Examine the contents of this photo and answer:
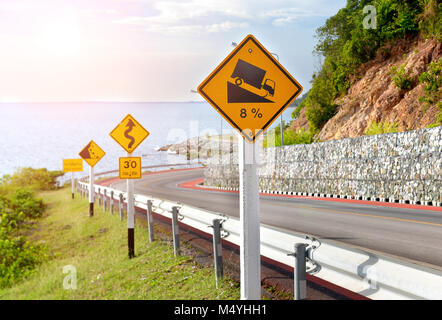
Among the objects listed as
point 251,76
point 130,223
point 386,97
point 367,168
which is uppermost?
point 386,97

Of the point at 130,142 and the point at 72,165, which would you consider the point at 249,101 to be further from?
the point at 72,165

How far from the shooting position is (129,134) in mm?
9523

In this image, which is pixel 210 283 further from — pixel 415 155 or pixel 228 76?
pixel 415 155

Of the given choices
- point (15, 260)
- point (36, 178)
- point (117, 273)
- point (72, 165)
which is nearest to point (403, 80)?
point (72, 165)

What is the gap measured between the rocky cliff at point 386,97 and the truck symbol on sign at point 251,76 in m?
24.0

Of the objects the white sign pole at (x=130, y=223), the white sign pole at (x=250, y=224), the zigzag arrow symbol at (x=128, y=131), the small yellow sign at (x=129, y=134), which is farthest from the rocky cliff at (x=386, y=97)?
the white sign pole at (x=250, y=224)

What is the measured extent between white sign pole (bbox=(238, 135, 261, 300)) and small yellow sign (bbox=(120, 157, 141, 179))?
5846mm

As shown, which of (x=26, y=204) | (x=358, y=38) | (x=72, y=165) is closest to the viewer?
(x=26, y=204)

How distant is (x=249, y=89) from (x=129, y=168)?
242 inches

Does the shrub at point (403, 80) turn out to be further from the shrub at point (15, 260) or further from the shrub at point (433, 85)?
the shrub at point (15, 260)

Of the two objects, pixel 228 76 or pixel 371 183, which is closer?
pixel 228 76

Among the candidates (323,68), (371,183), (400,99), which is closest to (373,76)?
(400,99)
